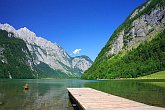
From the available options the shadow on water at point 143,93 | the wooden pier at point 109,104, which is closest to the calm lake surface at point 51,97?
the shadow on water at point 143,93

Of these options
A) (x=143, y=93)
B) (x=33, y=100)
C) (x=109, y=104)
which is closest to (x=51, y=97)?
(x=33, y=100)

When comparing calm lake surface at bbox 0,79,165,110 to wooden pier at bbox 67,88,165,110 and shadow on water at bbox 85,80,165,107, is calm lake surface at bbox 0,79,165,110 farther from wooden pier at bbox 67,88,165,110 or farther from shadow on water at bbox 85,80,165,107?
wooden pier at bbox 67,88,165,110

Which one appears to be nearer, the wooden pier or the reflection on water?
the wooden pier

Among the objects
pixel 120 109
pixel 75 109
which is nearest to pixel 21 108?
pixel 75 109

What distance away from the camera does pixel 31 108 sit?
111 feet

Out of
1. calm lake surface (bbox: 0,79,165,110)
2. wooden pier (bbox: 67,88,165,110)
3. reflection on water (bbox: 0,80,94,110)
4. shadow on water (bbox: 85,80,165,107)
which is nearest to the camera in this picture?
wooden pier (bbox: 67,88,165,110)

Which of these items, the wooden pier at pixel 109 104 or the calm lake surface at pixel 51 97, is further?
the calm lake surface at pixel 51 97

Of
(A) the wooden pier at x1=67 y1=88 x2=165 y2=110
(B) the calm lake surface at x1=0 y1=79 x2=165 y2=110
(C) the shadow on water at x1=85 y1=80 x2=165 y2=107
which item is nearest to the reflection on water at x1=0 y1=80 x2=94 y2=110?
(B) the calm lake surface at x1=0 y1=79 x2=165 y2=110

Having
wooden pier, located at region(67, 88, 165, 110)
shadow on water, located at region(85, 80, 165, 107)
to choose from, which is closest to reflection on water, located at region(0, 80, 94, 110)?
wooden pier, located at region(67, 88, 165, 110)

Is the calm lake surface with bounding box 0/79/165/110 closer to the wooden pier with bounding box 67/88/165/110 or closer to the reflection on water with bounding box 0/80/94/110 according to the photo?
the reflection on water with bounding box 0/80/94/110

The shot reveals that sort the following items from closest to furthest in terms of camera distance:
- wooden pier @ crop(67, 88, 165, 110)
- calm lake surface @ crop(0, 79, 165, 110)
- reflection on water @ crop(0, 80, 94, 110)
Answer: wooden pier @ crop(67, 88, 165, 110) → reflection on water @ crop(0, 80, 94, 110) → calm lake surface @ crop(0, 79, 165, 110)

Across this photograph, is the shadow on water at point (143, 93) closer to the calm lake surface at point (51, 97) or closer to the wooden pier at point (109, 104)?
the calm lake surface at point (51, 97)

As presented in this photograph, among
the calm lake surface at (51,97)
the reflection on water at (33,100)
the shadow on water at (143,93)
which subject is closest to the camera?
the reflection on water at (33,100)

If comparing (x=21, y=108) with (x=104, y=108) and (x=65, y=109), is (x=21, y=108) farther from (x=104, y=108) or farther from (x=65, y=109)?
(x=104, y=108)
